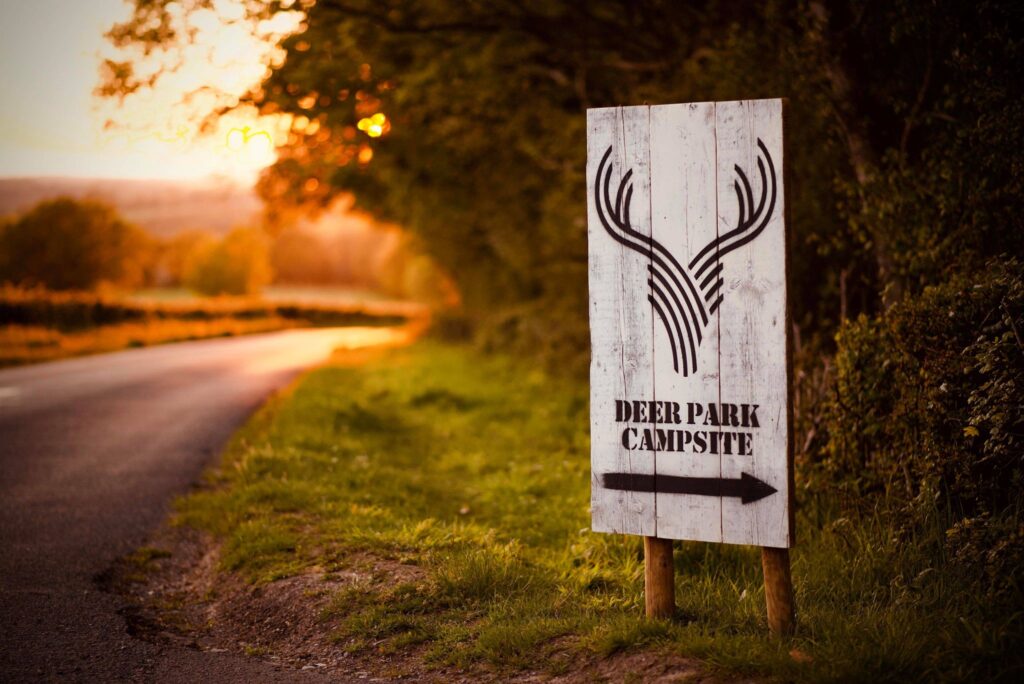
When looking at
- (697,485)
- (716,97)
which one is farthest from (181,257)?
(697,485)

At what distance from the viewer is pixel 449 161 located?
56.6 ft

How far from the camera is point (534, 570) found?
5176mm

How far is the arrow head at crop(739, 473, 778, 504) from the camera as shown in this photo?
13.0ft

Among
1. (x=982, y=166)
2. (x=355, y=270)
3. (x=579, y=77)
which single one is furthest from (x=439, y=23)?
(x=355, y=270)

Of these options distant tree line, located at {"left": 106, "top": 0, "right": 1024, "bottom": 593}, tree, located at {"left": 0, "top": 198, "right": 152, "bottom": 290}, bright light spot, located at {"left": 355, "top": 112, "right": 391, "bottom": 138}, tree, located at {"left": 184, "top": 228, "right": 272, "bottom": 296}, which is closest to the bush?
distant tree line, located at {"left": 106, "top": 0, "right": 1024, "bottom": 593}

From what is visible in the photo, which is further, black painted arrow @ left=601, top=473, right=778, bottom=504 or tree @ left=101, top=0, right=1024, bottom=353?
tree @ left=101, top=0, right=1024, bottom=353

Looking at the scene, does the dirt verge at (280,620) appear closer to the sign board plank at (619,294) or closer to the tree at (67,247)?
the sign board plank at (619,294)

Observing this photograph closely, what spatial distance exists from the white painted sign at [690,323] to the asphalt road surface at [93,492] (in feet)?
6.53

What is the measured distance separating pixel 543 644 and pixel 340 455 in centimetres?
470

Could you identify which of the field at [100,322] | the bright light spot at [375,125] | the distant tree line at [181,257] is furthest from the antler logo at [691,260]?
the distant tree line at [181,257]

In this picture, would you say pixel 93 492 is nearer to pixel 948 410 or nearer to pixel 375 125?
pixel 375 125

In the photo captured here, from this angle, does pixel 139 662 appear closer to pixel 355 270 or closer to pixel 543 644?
pixel 543 644

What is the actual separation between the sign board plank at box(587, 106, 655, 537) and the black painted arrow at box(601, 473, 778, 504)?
3cm

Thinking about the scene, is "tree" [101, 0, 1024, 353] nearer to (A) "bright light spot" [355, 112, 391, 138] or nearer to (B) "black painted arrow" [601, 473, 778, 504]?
(A) "bright light spot" [355, 112, 391, 138]
